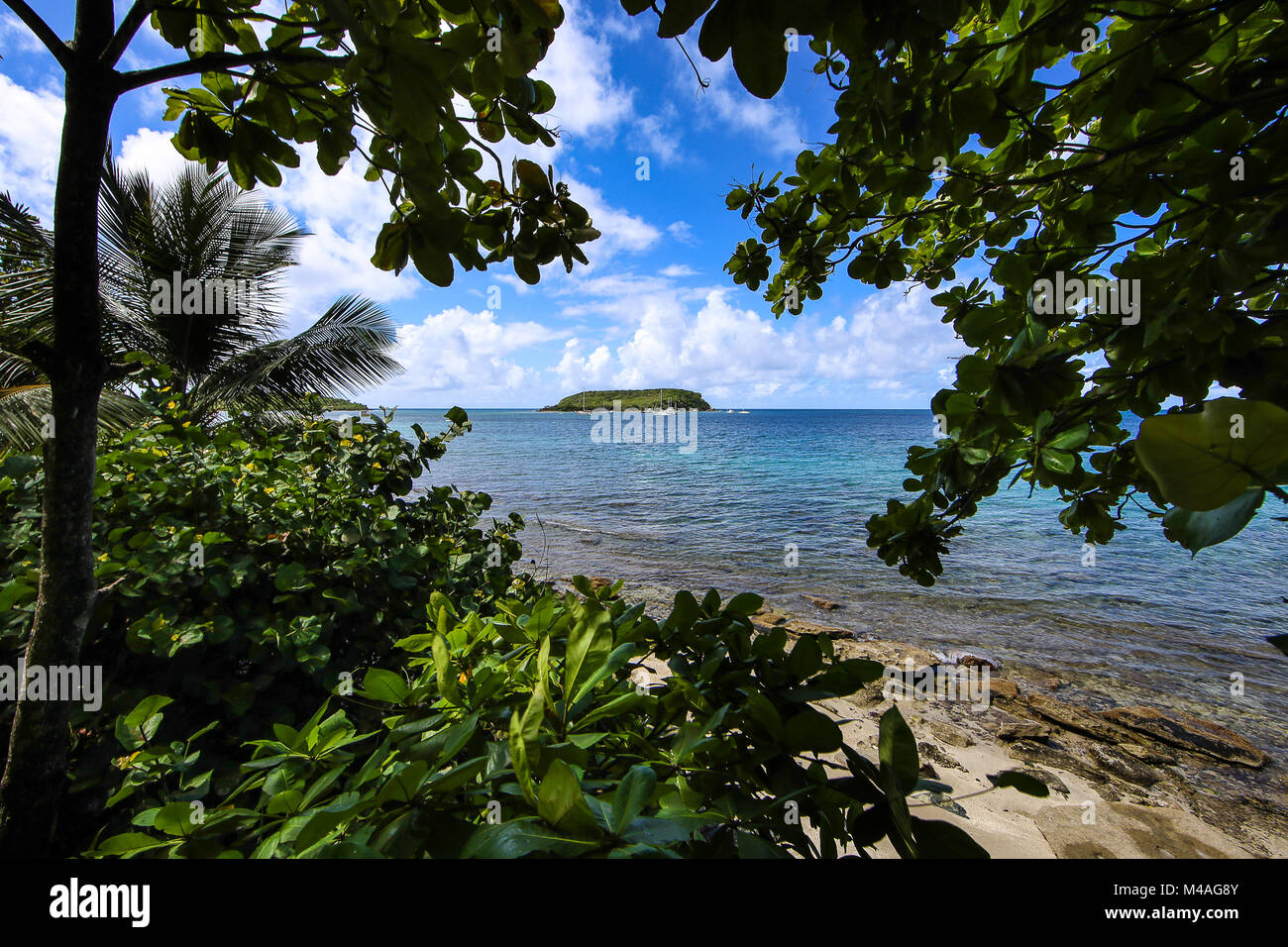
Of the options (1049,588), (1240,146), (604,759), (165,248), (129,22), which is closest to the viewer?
(604,759)

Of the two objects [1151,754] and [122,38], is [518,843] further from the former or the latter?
[1151,754]

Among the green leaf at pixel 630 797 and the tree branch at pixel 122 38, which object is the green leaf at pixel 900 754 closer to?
the green leaf at pixel 630 797

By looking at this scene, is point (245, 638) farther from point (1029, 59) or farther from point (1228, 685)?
point (1228, 685)

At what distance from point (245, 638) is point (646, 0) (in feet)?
7.59

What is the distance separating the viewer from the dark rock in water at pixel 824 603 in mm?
8352

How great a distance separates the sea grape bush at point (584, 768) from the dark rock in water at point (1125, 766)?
5.36m

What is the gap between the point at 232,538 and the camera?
197 centimetres

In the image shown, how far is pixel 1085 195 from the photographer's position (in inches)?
63.2

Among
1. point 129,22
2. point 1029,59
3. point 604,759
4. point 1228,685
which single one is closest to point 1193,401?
point 1029,59

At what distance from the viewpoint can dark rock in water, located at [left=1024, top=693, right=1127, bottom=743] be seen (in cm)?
471

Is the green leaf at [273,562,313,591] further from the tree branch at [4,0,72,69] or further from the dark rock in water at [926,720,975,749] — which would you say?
the dark rock in water at [926,720,975,749]

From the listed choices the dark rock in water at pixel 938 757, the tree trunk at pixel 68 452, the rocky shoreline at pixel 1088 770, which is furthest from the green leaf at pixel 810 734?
the dark rock in water at pixel 938 757

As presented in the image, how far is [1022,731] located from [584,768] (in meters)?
5.77
